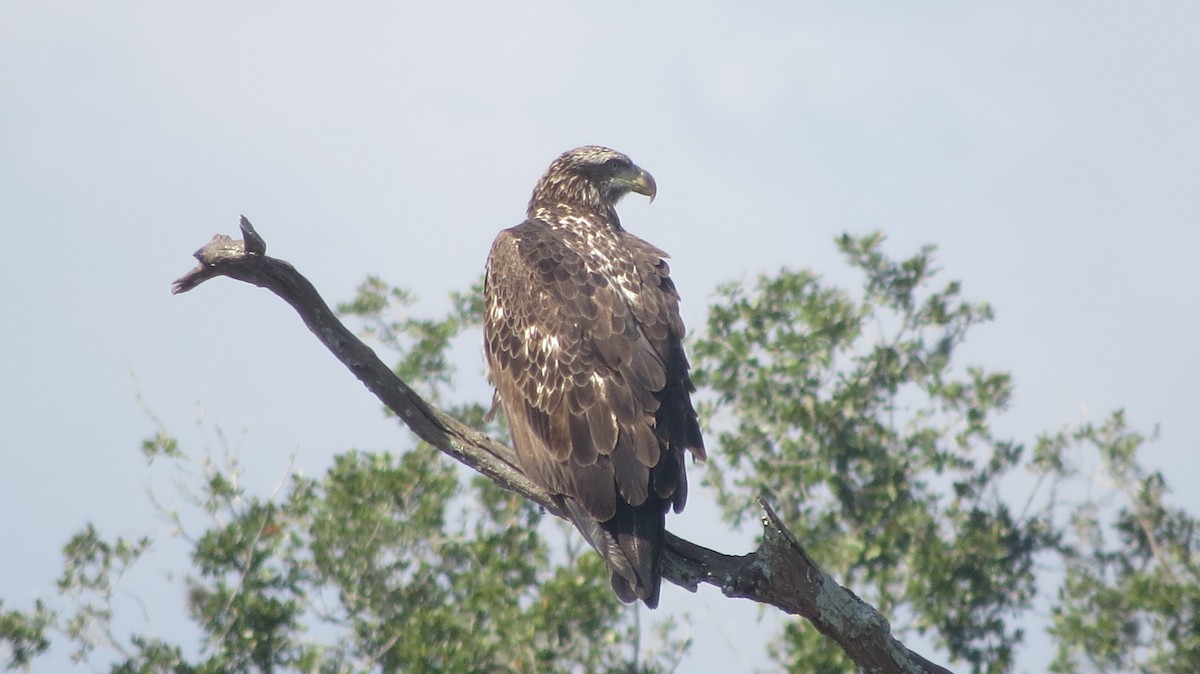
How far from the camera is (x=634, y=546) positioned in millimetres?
7254

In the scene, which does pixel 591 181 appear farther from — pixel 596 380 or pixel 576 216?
pixel 596 380

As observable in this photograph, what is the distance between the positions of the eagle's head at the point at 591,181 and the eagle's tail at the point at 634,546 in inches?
116

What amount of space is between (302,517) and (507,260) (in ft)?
18.6

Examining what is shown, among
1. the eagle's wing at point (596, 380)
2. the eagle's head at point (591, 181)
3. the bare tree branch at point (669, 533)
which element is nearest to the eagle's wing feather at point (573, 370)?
the eagle's wing at point (596, 380)

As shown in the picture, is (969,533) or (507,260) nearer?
(507,260)

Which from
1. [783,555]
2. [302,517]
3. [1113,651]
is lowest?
[783,555]

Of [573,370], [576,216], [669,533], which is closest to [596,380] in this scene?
[573,370]

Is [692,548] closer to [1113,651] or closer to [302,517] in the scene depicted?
[302,517]

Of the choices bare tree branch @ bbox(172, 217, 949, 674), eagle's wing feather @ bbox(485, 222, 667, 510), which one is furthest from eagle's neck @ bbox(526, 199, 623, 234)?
bare tree branch @ bbox(172, 217, 949, 674)

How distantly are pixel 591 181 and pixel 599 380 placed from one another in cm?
250

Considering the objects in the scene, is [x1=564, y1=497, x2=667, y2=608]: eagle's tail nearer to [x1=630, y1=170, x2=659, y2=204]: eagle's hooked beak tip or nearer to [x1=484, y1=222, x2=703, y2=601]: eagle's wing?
[x1=484, y1=222, x2=703, y2=601]: eagle's wing

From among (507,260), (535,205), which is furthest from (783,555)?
(535,205)

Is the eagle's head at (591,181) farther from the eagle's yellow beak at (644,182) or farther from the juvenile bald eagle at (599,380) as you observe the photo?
the juvenile bald eagle at (599,380)

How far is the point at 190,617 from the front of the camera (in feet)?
42.6
